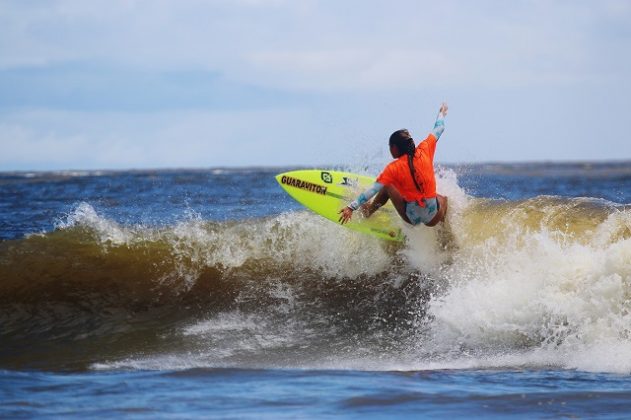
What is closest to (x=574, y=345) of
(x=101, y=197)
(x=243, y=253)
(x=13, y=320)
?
(x=243, y=253)

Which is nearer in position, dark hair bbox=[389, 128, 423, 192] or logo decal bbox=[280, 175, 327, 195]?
dark hair bbox=[389, 128, 423, 192]

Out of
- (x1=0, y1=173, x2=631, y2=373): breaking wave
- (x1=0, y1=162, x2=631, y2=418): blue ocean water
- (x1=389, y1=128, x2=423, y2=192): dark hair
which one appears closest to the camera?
(x1=0, y1=162, x2=631, y2=418): blue ocean water

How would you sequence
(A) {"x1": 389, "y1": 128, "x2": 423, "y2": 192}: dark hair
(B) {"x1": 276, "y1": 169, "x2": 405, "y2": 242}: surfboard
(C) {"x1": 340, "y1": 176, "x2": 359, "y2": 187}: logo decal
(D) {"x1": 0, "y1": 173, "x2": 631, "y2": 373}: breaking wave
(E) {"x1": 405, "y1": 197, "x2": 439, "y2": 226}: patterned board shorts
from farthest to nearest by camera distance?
1. (C) {"x1": 340, "y1": 176, "x2": 359, "y2": 187}: logo decal
2. (B) {"x1": 276, "y1": 169, "x2": 405, "y2": 242}: surfboard
3. (E) {"x1": 405, "y1": 197, "x2": 439, "y2": 226}: patterned board shorts
4. (A) {"x1": 389, "y1": 128, "x2": 423, "y2": 192}: dark hair
5. (D) {"x1": 0, "y1": 173, "x2": 631, "y2": 373}: breaking wave

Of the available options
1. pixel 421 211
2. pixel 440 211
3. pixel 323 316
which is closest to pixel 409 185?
pixel 421 211

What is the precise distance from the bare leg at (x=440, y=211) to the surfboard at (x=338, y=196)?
0.54 m

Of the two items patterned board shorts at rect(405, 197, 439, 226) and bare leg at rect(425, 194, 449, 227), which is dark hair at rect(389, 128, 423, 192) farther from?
bare leg at rect(425, 194, 449, 227)

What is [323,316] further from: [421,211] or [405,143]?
[405,143]

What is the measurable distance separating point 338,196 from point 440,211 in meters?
1.45

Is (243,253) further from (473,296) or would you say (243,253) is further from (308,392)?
(308,392)

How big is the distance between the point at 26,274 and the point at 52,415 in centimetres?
526

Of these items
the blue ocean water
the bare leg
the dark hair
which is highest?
the dark hair

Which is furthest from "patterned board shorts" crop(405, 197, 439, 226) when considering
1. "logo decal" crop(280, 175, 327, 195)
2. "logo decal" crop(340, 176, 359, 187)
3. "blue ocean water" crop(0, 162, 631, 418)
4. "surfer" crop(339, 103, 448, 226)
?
"logo decal" crop(280, 175, 327, 195)

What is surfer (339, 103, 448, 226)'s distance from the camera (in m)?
9.37

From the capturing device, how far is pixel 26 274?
1109cm
